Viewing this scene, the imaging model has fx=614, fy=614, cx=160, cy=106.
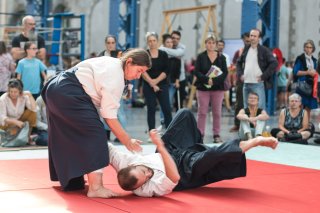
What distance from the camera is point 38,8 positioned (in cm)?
2089

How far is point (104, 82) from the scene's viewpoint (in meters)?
4.15

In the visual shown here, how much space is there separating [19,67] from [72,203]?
4.68 metres

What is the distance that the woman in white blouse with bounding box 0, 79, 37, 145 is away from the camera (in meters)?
7.55

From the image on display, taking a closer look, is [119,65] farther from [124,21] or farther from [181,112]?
[124,21]

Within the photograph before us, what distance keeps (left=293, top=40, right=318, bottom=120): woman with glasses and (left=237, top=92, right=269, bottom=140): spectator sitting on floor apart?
1.22m

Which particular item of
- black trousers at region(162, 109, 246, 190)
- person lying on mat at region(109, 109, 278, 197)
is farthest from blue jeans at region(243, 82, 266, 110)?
person lying on mat at region(109, 109, 278, 197)

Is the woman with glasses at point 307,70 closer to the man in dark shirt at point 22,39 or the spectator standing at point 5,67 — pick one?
the man in dark shirt at point 22,39

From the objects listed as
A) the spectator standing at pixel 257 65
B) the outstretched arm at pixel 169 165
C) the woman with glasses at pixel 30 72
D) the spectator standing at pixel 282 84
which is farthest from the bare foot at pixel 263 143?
the spectator standing at pixel 282 84

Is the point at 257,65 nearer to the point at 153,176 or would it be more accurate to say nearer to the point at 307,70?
the point at 307,70

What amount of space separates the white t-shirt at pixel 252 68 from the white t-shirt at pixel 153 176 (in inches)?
173

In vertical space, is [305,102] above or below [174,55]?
below

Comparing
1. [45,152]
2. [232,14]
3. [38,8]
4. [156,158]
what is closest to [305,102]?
[45,152]

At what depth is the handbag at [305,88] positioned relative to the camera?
9.32 m

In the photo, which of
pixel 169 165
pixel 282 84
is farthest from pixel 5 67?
pixel 282 84
